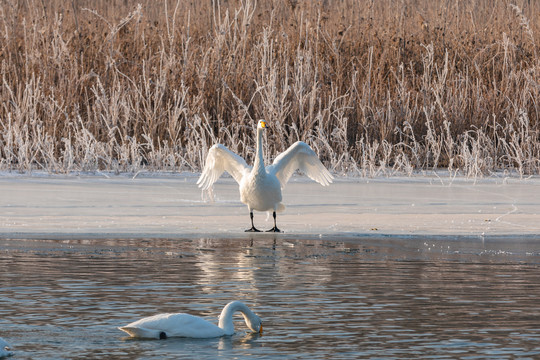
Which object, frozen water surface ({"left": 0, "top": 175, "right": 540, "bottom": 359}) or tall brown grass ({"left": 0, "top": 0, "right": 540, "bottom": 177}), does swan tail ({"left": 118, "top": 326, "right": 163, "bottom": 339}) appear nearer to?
frozen water surface ({"left": 0, "top": 175, "right": 540, "bottom": 359})

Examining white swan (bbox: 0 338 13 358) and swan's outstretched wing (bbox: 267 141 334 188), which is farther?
swan's outstretched wing (bbox: 267 141 334 188)

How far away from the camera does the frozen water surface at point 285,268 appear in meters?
5.97

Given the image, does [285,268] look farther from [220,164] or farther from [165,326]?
[220,164]

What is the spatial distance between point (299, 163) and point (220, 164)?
883 millimetres

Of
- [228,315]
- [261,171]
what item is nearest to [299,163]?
[261,171]

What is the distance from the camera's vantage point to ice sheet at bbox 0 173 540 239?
10.1m

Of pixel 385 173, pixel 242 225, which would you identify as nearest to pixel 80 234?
pixel 242 225

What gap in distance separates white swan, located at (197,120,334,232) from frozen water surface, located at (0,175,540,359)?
308 mm

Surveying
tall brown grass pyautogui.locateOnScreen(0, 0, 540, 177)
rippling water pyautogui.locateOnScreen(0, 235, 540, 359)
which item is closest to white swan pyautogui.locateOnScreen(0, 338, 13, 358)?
rippling water pyautogui.locateOnScreen(0, 235, 540, 359)

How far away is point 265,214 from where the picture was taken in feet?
41.7

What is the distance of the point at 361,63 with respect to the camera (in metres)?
16.9

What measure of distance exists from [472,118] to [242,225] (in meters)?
6.35

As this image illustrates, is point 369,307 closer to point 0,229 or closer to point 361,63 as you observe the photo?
point 0,229

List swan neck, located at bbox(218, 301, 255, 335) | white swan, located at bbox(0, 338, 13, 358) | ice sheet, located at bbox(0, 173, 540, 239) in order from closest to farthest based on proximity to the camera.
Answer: white swan, located at bbox(0, 338, 13, 358), swan neck, located at bbox(218, 301, 255, 335), ice sheet, located at bbox(0, 173, 540, 239)
